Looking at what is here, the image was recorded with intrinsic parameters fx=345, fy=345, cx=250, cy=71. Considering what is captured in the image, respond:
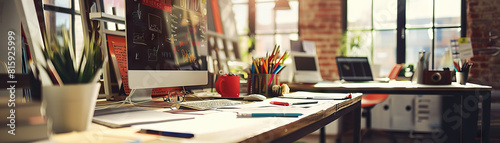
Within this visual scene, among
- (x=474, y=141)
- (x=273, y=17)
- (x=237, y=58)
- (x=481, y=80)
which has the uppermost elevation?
(x=273, y=17)

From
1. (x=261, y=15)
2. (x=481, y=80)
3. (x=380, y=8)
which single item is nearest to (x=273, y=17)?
(x=261, y=15)

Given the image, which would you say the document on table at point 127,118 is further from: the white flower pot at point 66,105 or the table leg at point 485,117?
the table leg at point 485,117

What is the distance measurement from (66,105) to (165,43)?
2.06 feet

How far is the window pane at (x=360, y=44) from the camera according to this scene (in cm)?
437

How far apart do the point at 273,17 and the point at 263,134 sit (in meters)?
4.37

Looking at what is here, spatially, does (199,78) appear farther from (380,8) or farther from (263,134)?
(380,8)

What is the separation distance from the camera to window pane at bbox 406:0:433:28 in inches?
167

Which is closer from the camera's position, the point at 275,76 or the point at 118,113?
the point at 118,113

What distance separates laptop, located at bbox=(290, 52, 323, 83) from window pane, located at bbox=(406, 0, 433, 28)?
2234 millimetres

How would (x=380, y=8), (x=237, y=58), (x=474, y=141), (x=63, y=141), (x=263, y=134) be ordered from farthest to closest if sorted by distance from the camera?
(x=380, y=8)
(x=237, y=58)
(x=474, y=141)
(x=263, y=134)
(x=63, y=141)

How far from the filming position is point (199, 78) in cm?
138

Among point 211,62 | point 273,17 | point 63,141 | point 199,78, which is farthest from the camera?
point 273,17

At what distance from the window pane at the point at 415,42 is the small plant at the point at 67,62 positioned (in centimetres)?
430

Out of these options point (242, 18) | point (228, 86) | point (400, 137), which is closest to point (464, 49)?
point (400, 137)
